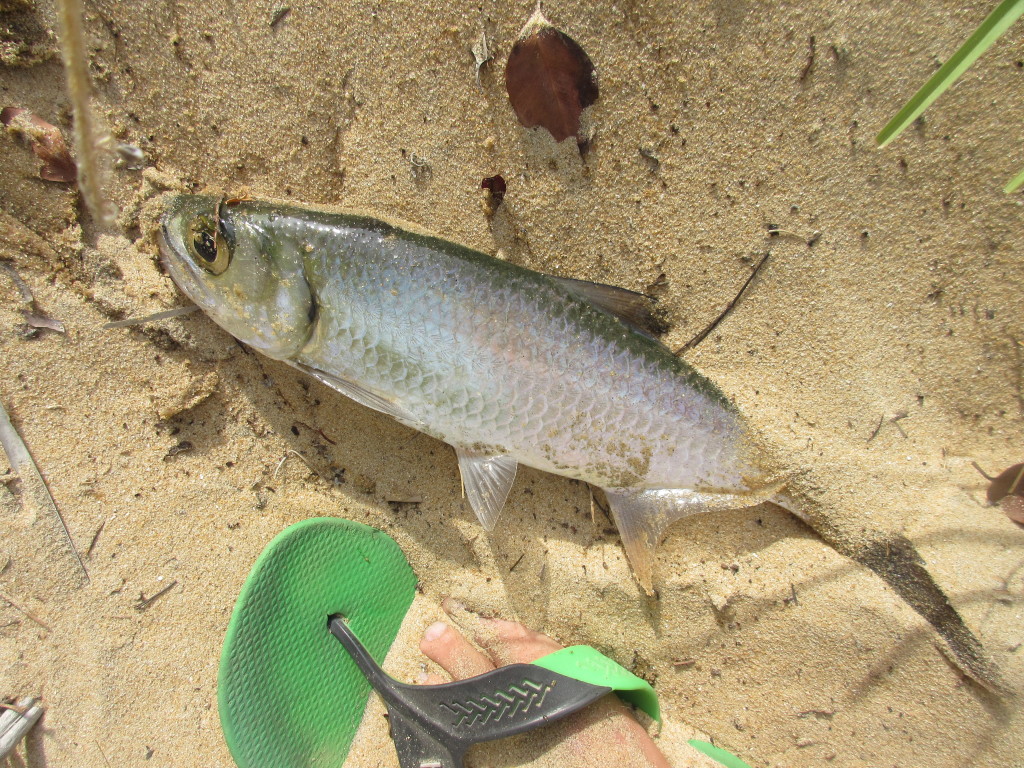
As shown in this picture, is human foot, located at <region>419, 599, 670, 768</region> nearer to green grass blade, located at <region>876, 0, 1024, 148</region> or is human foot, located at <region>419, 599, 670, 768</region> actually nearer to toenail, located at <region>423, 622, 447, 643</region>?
toenail, located at <region>423, 622, 447, 643</region>

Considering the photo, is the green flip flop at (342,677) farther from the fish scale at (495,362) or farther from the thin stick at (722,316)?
the thin stick at (722,316)

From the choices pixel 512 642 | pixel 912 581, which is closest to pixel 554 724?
pixel 512 642

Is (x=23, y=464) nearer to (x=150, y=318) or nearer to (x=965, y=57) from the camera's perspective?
(x=150, y=318)

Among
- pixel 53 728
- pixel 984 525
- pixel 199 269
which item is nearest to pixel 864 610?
pixel 984 525

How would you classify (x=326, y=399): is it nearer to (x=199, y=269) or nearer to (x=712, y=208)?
(x=199, y=269)

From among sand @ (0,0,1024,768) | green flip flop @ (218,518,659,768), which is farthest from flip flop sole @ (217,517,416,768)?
sand @ (0,0,1024,768)

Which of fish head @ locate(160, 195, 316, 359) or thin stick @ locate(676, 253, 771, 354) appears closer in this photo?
fish head @ locate(160, 195, 316, 359)
